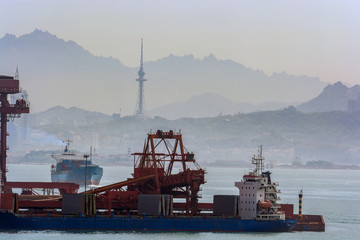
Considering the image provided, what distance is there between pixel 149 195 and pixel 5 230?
49.5ft

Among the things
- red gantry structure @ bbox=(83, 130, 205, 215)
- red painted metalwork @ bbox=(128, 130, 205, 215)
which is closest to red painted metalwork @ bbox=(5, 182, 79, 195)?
red painted metalwork @ bbox=(128, 130, 205, 215)

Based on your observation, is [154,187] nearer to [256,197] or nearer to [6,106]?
[256,197]

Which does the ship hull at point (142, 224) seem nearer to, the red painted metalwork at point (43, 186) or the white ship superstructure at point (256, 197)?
the white ship superstructure at point (256, 197)

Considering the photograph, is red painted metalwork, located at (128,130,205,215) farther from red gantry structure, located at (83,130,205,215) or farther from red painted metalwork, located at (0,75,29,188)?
red painted metalwork, located at (0,75,29,188)

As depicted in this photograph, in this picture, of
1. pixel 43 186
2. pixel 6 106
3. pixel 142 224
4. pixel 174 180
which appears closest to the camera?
pixel 142 224

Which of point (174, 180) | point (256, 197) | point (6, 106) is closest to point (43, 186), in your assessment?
point (6, 106)

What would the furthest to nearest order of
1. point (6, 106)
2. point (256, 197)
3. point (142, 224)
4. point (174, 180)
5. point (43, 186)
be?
point (43, 186)
point (6, 106)
point (174, 180)
point (256, 197)
point (142, 224)

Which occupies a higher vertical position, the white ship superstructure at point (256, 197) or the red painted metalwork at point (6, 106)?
the red painted metalwork at point (6, 106)

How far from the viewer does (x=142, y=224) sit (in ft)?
320

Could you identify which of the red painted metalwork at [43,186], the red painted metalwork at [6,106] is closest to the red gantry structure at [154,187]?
the red painted metalwork at [6,106]

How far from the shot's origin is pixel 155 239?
9288cm

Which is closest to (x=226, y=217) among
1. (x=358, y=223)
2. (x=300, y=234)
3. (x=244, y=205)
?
(x=244, y=205)

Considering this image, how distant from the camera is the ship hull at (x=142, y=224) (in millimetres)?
95562

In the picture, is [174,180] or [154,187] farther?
[154,187]
